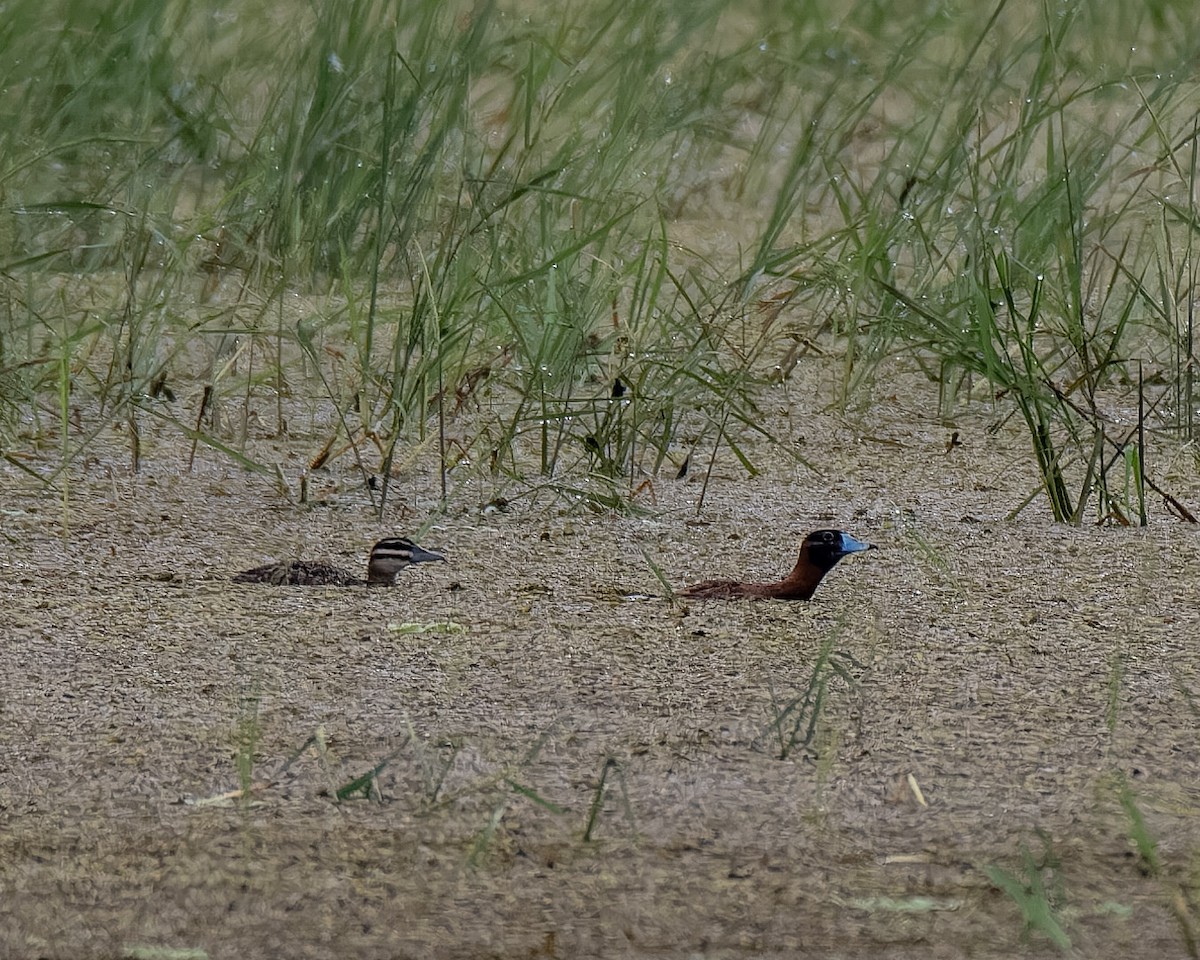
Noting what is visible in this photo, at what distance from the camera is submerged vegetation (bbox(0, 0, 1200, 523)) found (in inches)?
100

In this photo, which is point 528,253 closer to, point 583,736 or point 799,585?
point 799,585

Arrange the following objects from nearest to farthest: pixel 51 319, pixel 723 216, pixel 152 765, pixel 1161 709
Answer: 1. pixel 152 765
2. pixel 1161 709
3. pixel 51 319
4. pixel 723 216

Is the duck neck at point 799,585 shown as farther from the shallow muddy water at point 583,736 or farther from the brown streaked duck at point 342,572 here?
the brown streaked duck at point 342,572

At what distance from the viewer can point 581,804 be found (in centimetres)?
140

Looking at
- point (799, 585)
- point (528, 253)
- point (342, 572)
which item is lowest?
point (342, 572)

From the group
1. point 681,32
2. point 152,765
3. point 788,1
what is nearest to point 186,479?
point 152,765

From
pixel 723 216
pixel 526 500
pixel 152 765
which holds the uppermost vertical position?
pixel 723 216

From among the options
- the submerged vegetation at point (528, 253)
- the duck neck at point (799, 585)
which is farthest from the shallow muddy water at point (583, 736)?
the submerged vegetation at point (528, 253)

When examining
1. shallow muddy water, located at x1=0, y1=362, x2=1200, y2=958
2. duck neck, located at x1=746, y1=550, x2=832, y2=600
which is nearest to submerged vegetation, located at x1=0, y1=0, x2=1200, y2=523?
shallow muddy water, located at x1=0, y1=362, x2=1200, y2=958

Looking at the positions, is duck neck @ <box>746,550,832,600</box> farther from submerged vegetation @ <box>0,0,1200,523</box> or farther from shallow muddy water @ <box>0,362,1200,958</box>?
submerged vegetation @ <box>0,0,1200,523</box>

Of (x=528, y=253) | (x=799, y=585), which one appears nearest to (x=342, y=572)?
(x=799, y=585)

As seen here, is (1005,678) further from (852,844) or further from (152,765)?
(152,765)

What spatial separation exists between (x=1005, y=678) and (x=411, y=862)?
2.09 feet

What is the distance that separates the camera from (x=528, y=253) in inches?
112
